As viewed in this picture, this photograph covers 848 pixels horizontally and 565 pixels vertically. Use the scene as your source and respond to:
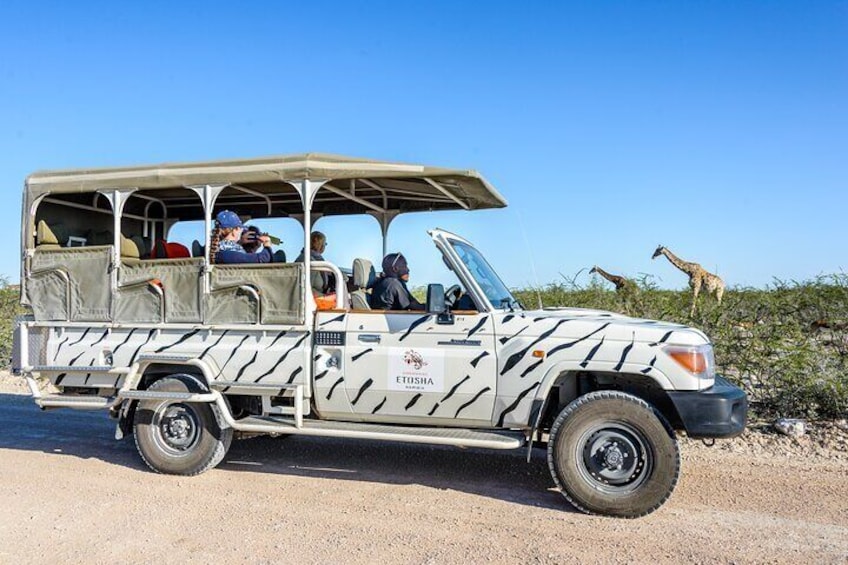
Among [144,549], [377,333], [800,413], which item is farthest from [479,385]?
[800,413]

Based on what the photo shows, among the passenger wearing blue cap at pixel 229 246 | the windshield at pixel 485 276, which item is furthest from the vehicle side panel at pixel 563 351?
the passenger wearing blue cap at pixel 229 246

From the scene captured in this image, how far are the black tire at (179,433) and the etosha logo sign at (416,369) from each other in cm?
168

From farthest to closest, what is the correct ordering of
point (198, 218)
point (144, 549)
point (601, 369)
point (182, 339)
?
point (198, 218)
point (182, 339)
point (601, 369)
point (144, 549)

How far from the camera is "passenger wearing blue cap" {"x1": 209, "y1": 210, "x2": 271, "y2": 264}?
6.11m

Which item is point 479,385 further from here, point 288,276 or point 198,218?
point 198,218

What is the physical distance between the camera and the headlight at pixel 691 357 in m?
4.92

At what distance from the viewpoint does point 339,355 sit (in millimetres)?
5691

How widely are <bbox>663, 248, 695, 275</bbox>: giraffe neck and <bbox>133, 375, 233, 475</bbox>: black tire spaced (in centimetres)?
967

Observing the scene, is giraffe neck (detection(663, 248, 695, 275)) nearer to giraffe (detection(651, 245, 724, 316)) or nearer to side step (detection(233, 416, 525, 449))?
giraffe (detection(651, 245, 724, 316))

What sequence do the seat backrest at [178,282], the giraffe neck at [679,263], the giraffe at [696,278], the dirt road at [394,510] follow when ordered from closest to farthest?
the dirt road at [394,510] < the seat backrest at [178,282] < the giraffe at [696,278] < the giraffe neck at [679,263]

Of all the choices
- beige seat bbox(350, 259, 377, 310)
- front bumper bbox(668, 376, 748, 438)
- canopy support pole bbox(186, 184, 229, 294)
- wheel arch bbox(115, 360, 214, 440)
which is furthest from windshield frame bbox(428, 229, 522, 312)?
wheel arch bbox(115, 360, 214, 440)

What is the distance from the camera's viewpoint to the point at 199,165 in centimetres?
612

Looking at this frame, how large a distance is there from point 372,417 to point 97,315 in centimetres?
279

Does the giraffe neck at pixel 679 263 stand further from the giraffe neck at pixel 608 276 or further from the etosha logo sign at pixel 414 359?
the etosha logo sign at pixel 414 359
